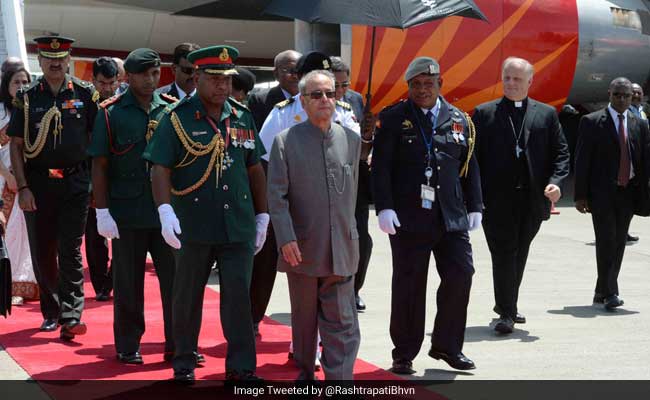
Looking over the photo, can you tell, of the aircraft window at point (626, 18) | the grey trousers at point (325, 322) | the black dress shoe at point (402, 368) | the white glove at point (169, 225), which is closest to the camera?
the grey trousers at point (325, 322)

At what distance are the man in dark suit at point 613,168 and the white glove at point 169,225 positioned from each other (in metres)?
4.36

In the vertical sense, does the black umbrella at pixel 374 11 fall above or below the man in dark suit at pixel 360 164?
above

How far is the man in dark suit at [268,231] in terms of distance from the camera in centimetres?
709

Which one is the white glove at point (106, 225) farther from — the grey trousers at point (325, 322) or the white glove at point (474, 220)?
the white glove at point (474, 220)

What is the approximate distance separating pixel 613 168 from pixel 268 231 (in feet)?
10.5

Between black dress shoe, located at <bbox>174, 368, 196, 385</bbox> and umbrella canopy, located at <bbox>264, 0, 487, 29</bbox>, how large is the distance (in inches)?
105

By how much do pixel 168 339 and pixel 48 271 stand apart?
145 centimetres

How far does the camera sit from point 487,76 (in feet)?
53.1

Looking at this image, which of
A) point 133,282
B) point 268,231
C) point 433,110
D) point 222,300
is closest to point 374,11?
point 433,110

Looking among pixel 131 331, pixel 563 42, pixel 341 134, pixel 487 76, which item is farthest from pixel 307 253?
pixel 563 42

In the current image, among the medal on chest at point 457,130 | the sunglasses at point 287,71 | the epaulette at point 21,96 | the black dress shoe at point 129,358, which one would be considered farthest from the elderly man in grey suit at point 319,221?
the epaulette at point 21,96

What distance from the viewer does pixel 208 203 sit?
5.60 meters

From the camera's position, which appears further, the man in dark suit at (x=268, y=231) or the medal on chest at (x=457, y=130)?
the man in dark suit at (x=268, y=231)

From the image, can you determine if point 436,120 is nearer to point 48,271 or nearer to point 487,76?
point 48,271
